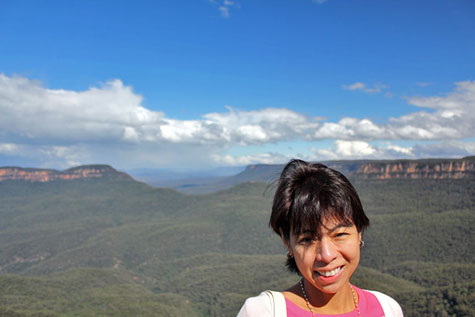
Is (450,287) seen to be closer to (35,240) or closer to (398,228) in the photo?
(398,228)

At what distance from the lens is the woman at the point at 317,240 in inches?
107

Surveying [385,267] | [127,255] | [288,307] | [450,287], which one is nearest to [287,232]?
[288,307]

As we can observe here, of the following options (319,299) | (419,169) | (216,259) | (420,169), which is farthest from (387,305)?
(419,169)

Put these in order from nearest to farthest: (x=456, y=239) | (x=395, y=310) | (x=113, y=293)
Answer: (x=395, y=310), (x=113, y=293), (x=456, y=239)

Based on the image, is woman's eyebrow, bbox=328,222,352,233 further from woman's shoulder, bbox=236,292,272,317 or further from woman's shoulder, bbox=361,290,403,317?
woman's shoulder, bbox=361,290,403,317

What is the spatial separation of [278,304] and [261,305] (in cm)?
15

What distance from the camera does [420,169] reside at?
13762 cm

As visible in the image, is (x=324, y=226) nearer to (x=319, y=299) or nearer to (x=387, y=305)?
(x=319, y=299)

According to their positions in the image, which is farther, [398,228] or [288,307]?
[398,228]

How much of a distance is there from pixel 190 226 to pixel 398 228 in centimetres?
8912

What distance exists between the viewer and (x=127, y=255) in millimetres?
142500

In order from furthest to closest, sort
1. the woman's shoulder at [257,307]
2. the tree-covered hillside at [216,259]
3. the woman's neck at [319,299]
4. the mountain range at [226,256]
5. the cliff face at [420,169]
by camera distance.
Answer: the cliff face at [420,169]
the mountain range at [226,256]
the tree-covered hillside at [216,259]
the woman's neck at [319,299]
the woman's shoulder at [257,307]

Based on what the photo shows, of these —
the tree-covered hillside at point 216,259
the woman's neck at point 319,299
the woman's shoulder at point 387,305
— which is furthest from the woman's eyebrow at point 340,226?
the tree-covered hillside at point 216,259

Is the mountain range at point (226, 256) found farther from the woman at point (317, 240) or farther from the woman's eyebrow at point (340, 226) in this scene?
the woman's eyebrow at point (340, 226)
